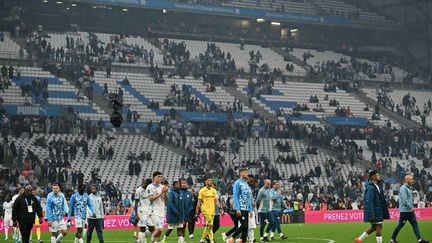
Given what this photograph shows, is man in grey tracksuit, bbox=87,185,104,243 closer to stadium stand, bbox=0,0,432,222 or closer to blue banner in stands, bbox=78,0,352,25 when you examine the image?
stadium stand, bbox=0,0,432,222

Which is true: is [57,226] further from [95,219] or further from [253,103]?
[253,103]

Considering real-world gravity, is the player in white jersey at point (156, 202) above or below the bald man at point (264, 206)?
above

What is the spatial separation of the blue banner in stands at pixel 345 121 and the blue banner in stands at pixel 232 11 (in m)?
18.6

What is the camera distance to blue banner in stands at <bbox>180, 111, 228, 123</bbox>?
64.2 m

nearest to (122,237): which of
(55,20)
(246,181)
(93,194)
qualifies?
(93,194)

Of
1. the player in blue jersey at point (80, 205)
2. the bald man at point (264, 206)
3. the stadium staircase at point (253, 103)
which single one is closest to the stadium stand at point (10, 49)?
the stadium staircase at point (253, 103)

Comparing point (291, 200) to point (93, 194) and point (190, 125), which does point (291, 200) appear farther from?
point (93, 194)

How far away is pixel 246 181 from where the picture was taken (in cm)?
2511

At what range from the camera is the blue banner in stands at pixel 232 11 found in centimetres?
8056

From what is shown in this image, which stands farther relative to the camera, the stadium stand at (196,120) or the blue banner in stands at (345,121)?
the blue banner in stands at (345,121)

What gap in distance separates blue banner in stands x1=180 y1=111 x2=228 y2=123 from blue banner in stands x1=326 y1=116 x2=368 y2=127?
9.33m

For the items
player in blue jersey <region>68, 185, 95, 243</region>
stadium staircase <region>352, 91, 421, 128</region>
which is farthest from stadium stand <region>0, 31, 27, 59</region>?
player in blue jersey <region>68, 185, 95, 243</region>

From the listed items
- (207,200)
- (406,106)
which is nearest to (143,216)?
(207,200)

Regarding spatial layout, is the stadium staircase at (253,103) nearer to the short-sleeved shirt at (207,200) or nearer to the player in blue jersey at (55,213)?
the player in blue jersey at (55,213)
